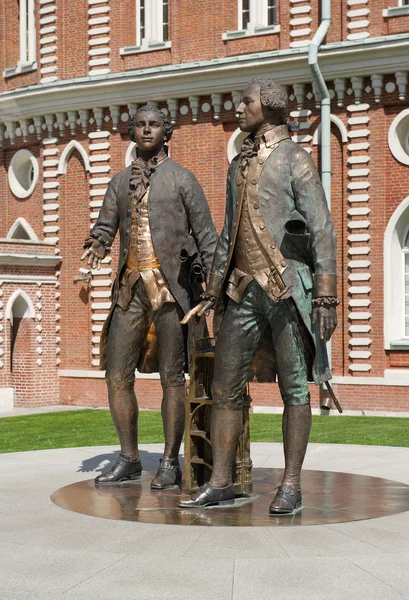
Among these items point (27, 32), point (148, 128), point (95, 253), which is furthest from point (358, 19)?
point (95, 253)

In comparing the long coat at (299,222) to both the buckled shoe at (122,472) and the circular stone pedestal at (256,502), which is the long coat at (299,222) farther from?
the buckled shoe at (122,472)

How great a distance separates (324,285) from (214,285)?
0.81m

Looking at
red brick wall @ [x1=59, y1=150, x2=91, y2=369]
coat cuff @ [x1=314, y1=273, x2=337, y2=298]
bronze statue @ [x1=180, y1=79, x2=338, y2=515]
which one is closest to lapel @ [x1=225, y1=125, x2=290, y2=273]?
bronze statue @ [x1=180, y1=79, x2=338, y2=515]

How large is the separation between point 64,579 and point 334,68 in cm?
1667

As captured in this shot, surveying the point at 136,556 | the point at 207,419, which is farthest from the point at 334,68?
the point at 136,556

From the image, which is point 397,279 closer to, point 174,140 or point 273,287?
point 174,140

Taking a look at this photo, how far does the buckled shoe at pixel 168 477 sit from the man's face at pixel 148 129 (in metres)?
2.19

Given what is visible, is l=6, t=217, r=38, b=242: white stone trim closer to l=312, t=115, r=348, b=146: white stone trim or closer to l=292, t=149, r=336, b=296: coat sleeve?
l=312, t=115, r=348, b=146: white stone trim

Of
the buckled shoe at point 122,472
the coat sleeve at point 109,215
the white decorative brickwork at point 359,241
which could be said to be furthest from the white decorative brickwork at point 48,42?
the buckled shoe at point 122,472

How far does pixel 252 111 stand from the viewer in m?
7.52

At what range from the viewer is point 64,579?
5594 mm

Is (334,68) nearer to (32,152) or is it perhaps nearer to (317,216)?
(32,152)

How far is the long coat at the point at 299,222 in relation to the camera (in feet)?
23.7

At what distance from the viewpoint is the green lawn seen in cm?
1495
